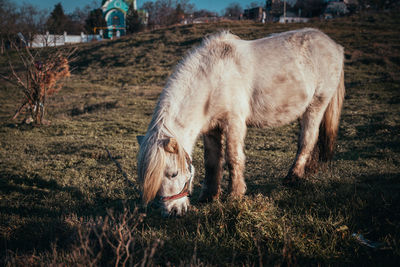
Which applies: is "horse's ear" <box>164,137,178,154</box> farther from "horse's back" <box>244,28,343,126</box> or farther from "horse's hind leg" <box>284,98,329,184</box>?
"horse's hind leg" <box>284,98,329,184</box>

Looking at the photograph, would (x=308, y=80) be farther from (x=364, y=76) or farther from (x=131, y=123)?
(x=364, y=76)

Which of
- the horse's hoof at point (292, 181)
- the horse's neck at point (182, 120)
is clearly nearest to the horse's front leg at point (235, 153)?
the horse's neck at point (182, 120)

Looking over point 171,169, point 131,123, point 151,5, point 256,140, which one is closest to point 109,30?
point 151,5

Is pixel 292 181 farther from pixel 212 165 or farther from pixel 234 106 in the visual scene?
pixel 234 106

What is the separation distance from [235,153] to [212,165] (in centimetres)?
58

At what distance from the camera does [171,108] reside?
3.10 metres

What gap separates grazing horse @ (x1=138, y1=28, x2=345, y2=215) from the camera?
2.97 meters

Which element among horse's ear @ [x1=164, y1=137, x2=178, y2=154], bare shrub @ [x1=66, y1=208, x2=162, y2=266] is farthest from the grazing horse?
bare shrub @ [x1=66, y1=208, x2=162, y2=266]

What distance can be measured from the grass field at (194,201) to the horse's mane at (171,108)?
421mm

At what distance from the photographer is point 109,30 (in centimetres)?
4869

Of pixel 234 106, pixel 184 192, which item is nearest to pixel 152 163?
pixel 184 192

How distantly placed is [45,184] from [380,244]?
523cm

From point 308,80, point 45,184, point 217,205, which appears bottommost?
point 45,184

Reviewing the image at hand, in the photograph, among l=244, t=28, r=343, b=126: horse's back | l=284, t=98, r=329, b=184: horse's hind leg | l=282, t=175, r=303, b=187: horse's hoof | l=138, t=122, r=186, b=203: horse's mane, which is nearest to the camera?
l=138, t=122, r=186, b=203: horse's mane
